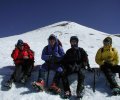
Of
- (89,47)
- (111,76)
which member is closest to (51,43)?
(111,76)

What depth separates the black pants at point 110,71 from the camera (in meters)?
11.1

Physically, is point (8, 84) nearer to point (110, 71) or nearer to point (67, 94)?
point (67, 94)

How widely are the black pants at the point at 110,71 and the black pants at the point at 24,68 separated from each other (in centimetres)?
355

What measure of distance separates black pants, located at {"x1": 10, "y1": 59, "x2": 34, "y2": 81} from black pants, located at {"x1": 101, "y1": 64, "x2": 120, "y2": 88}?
355 centimetres

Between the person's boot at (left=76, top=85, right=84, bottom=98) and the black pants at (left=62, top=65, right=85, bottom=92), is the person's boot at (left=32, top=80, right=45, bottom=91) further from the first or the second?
the person's boot at (left=76, top=85, right=84, bottom=98)

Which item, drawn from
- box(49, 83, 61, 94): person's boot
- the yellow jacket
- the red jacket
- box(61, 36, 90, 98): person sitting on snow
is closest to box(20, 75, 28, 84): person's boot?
the red jacket

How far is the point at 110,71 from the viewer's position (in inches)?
460

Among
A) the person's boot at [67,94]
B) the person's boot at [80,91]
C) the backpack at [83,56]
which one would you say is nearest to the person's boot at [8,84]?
the person's boot at [67,94]

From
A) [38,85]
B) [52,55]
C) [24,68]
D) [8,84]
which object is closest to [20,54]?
[24,68]

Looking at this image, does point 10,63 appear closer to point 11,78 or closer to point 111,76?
point 11,78

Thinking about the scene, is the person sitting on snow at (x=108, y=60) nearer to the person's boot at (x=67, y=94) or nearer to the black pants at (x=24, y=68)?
the person's boot at (x=67, y=94)

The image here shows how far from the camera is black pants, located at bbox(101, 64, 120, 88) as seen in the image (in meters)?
11.1

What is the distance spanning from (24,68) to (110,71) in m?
4.16

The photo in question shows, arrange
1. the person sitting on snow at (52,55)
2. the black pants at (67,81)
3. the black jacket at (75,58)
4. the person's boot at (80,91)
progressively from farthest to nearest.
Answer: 1. the person sitting on snow at (52,55)
2. the black jacket at (75,58)
3. the black pants at (67,81)
4. the person's boot at (80,91)
